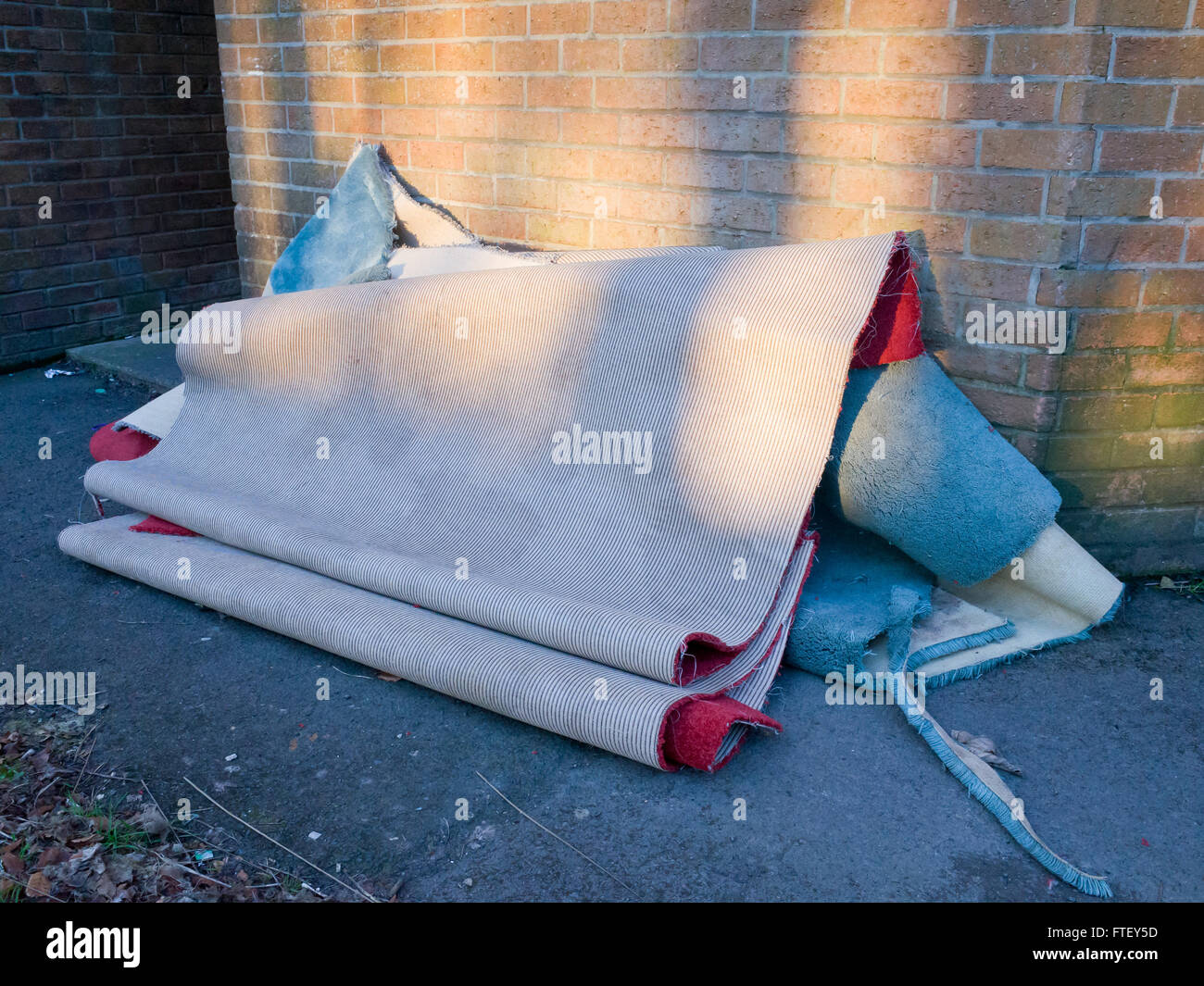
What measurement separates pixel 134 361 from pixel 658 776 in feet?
13.9

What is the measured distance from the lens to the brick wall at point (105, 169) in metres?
5.37

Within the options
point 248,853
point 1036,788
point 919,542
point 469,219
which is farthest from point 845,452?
point 469,219

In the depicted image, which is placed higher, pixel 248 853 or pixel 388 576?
pixel 388 576

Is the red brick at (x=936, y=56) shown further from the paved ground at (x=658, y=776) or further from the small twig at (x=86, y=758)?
the small twig at (x=86, y=758)

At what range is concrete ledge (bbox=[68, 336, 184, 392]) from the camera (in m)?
5.10

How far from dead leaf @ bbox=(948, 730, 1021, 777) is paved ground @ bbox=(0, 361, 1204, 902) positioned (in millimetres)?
37

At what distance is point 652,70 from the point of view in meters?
3.41

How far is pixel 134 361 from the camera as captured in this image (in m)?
5.37

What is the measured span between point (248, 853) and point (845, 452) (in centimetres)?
170

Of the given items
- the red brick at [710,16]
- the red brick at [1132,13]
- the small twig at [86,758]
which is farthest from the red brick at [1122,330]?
the small twig at [86,758]

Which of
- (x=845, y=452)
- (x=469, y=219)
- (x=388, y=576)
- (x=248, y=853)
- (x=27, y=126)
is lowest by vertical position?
(x=248, y=853)

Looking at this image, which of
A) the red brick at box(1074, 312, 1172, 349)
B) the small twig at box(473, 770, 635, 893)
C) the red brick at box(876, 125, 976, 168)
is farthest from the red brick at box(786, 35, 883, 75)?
the small twig at box(473, 770, 635, 893)

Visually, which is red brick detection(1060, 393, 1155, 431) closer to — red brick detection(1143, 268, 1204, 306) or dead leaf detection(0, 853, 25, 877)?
red brick detection(1143, 268, 1204, 306)
